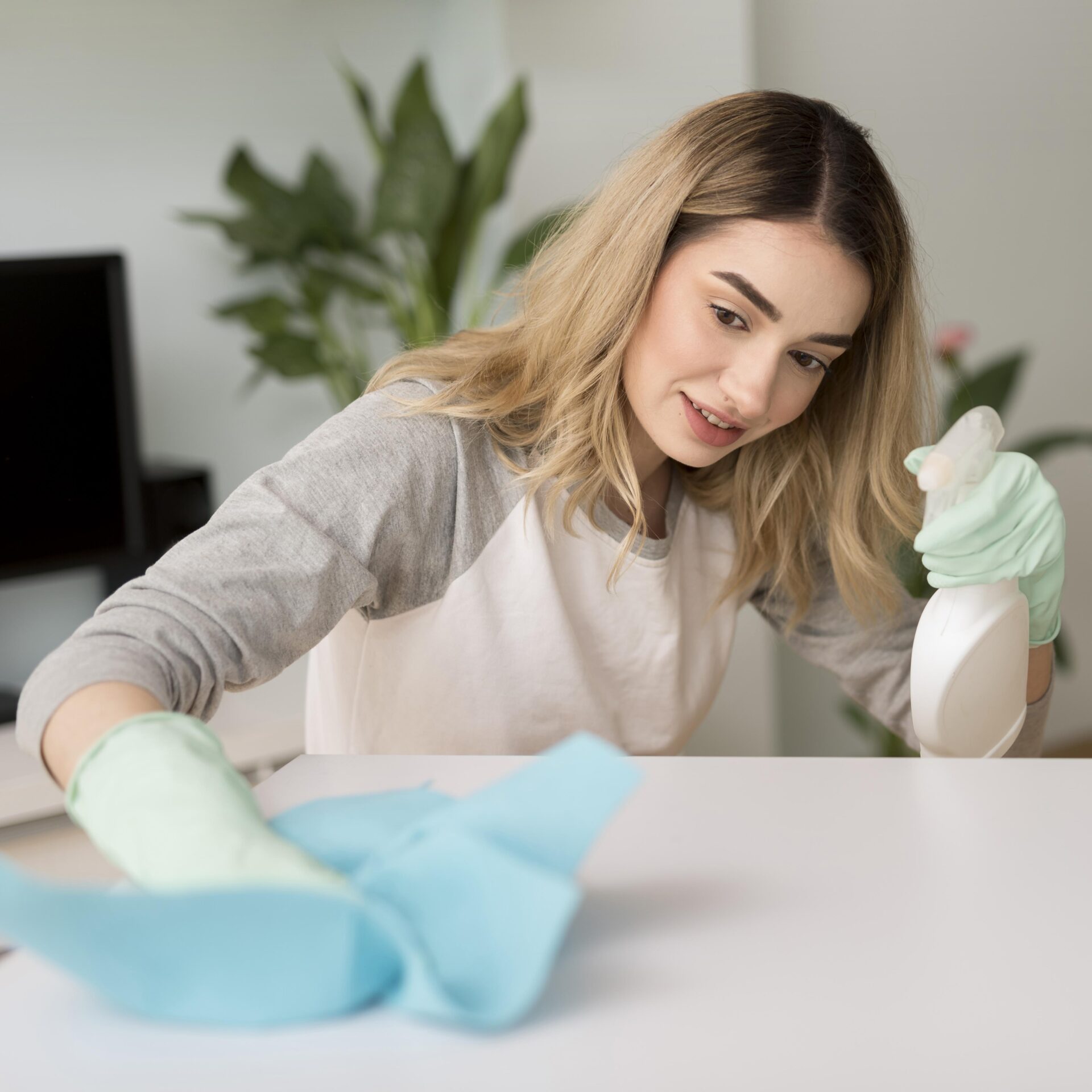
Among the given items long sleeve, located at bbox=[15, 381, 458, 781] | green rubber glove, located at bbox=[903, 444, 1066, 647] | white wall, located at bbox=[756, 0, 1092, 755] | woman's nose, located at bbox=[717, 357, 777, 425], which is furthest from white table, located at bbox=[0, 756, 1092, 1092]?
white wall, located at bbox=[756, 0, 1092, 755]

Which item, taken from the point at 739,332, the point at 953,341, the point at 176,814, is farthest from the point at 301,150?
the point at 176,814

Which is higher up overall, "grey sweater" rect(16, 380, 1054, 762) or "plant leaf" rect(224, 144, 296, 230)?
"plant leaf" rect(224, 144, 296, 230)

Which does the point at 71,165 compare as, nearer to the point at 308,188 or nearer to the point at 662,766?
the point at 308,188

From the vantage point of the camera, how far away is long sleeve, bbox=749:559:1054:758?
1.16 meters

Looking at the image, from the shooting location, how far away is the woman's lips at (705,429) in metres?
0.99

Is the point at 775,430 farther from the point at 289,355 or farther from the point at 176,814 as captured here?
the point at 289,355

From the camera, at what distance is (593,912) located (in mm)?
511

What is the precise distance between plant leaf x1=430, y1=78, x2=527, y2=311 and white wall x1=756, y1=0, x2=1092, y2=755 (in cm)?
77

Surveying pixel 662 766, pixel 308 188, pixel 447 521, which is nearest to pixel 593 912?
pixel 662 766

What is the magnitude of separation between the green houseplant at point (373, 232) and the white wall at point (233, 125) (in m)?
0.07

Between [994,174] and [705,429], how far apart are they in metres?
1.92

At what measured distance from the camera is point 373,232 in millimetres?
1913

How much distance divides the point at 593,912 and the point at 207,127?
1.77 meters

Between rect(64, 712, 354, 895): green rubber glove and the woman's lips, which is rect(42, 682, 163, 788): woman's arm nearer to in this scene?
rect(64, 712, 354, 895): green rubber glove
